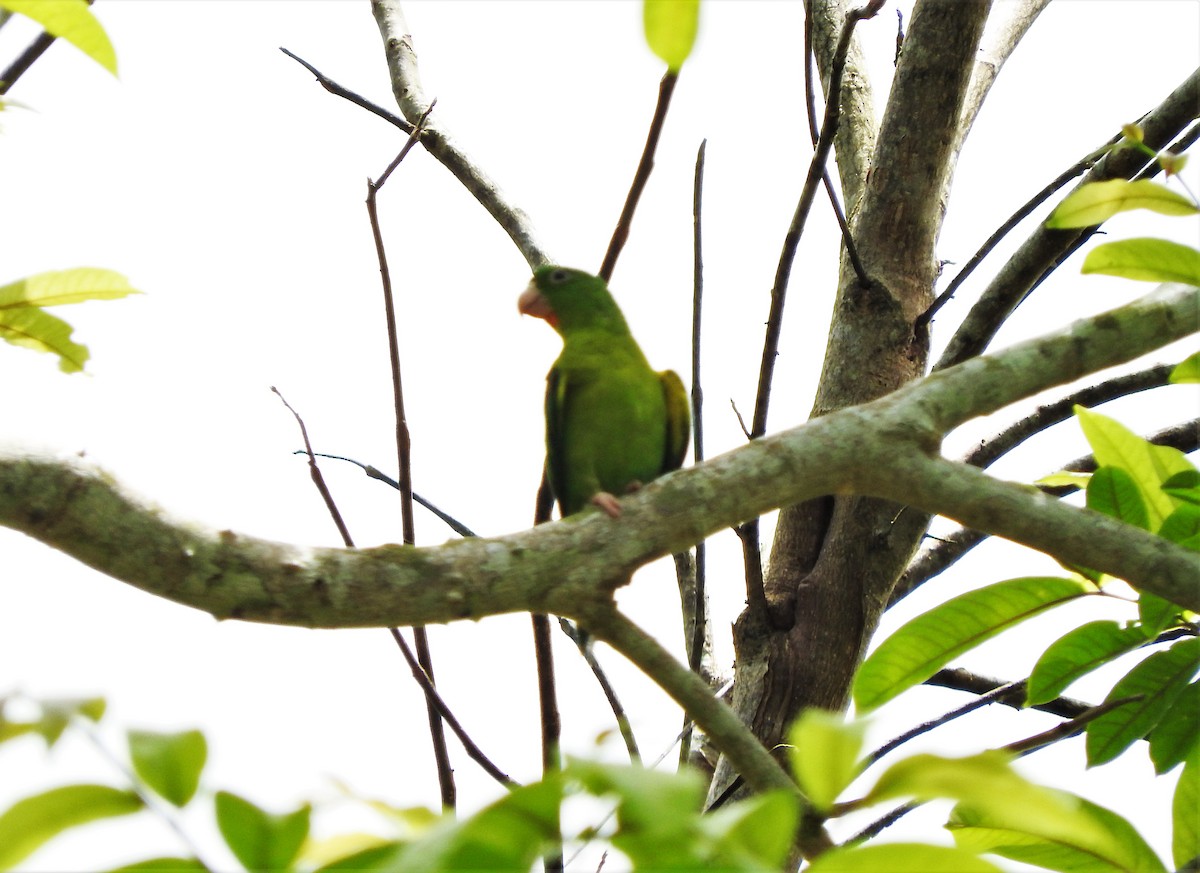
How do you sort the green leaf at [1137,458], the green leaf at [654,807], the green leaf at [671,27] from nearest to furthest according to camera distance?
the green leaf at [654,807], the green leaf at [671,27], the green leaf at [1137,458]

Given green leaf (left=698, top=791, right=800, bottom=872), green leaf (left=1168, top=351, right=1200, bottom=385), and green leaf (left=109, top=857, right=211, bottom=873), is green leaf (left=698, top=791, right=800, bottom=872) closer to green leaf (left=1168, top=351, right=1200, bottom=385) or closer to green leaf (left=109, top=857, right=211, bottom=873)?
green leaf (left=109, top=857, right=211, bottom=873)

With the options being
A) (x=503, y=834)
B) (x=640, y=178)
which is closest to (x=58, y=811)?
(x=503, y=834)

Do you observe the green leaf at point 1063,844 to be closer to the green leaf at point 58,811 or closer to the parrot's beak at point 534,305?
the green leaf at point 58,811

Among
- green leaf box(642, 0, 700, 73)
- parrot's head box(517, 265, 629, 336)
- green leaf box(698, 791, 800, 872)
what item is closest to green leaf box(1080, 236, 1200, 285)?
green leaf box(642, 0, 700, 73)

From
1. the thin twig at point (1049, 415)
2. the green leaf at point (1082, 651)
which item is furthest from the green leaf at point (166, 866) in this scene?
the thin twig at point (1049, 415)

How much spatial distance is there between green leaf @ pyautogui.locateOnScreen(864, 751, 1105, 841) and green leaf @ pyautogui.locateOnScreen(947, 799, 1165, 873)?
2.47 ft

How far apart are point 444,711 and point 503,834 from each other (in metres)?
1.75

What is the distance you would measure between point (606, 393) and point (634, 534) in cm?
209

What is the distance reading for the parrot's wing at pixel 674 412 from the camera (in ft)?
14.0

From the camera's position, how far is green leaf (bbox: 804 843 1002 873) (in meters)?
0.94

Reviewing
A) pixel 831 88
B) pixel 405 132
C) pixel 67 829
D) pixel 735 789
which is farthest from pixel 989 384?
pixel 405 132

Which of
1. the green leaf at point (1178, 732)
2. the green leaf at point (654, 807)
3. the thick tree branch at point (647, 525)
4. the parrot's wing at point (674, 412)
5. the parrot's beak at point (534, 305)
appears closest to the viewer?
the green leaf at point (654, 807)

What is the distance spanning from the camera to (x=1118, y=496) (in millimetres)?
2316

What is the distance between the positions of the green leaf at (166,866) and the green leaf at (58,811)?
53 mm
